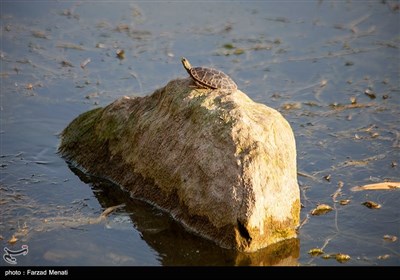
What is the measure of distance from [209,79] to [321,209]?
185cm

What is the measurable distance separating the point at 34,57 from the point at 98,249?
594 cm

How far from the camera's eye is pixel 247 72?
11.3 meters

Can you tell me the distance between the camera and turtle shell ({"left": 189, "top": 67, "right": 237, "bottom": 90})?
7396mm

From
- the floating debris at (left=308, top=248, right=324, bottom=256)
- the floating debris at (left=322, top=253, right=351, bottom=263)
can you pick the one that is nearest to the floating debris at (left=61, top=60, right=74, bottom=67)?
the floating debris at (left=308, top=248, right=324, bottom=256)

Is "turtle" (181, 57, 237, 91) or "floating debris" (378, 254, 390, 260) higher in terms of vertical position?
"turtle" (181, 57, 237, 91)

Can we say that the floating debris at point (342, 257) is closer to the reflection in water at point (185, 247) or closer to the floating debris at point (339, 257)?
the floating debris at point (339, 257)

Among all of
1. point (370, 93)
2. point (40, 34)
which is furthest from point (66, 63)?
point (370, 93)

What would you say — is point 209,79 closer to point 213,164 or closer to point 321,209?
point 213,164

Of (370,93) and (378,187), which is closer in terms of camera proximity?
(378,187)

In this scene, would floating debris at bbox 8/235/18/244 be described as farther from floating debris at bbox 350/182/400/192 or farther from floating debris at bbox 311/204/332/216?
floating debris at bbox 350/182/400/192

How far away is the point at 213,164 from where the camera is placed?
671 centimetres

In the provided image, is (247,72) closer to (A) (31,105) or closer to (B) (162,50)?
(B) (162,50)

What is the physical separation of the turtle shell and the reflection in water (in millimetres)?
1440
